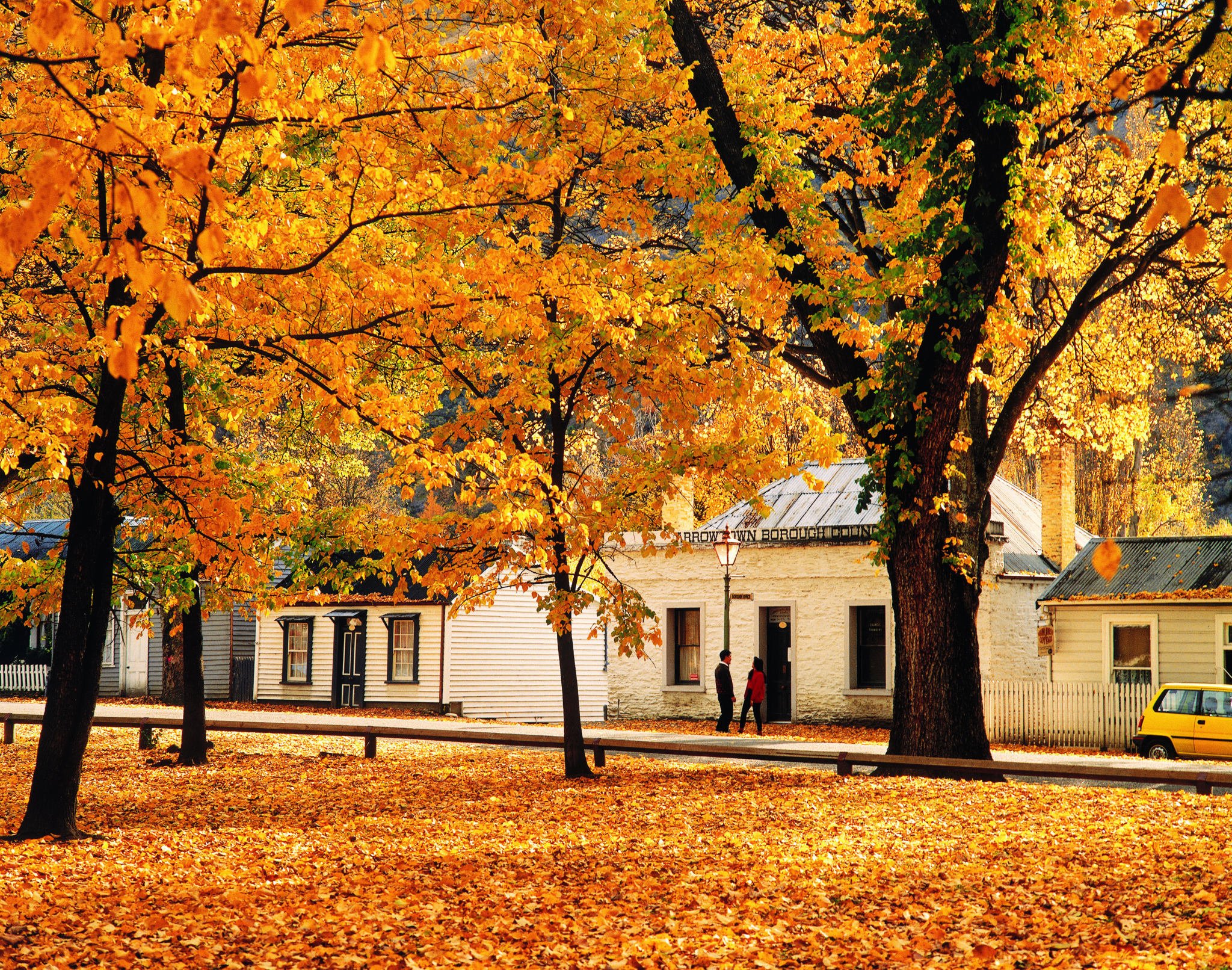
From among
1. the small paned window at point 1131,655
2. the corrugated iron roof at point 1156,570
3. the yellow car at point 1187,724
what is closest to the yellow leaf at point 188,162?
the yellow car at point 1187,724

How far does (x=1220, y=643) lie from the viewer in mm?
22969

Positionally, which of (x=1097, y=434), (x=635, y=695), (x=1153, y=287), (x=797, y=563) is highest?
(x=1153, y=287)

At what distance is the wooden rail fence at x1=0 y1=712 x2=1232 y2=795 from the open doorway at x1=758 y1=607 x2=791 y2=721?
311 inches

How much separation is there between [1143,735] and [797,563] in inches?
367

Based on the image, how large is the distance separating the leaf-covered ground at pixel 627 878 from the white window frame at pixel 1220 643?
11.1 m

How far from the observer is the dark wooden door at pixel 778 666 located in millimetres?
28484

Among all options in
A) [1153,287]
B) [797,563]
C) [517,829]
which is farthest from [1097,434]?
[517,829]

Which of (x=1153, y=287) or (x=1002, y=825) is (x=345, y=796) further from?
(x=1153, y=287)

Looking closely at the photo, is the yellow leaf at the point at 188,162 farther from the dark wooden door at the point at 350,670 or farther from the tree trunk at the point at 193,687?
the dark wooden door at the point at 350,670

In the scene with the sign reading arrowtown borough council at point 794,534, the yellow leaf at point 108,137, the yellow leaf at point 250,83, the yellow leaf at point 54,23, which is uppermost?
the yellow leaf at point 54,23

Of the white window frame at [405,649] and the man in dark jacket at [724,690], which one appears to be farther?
the white window frame at [405,649]

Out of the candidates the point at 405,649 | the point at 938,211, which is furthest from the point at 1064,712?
the point at 405,649

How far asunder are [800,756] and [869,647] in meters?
13.2

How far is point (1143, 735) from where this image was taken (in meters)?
20.9
